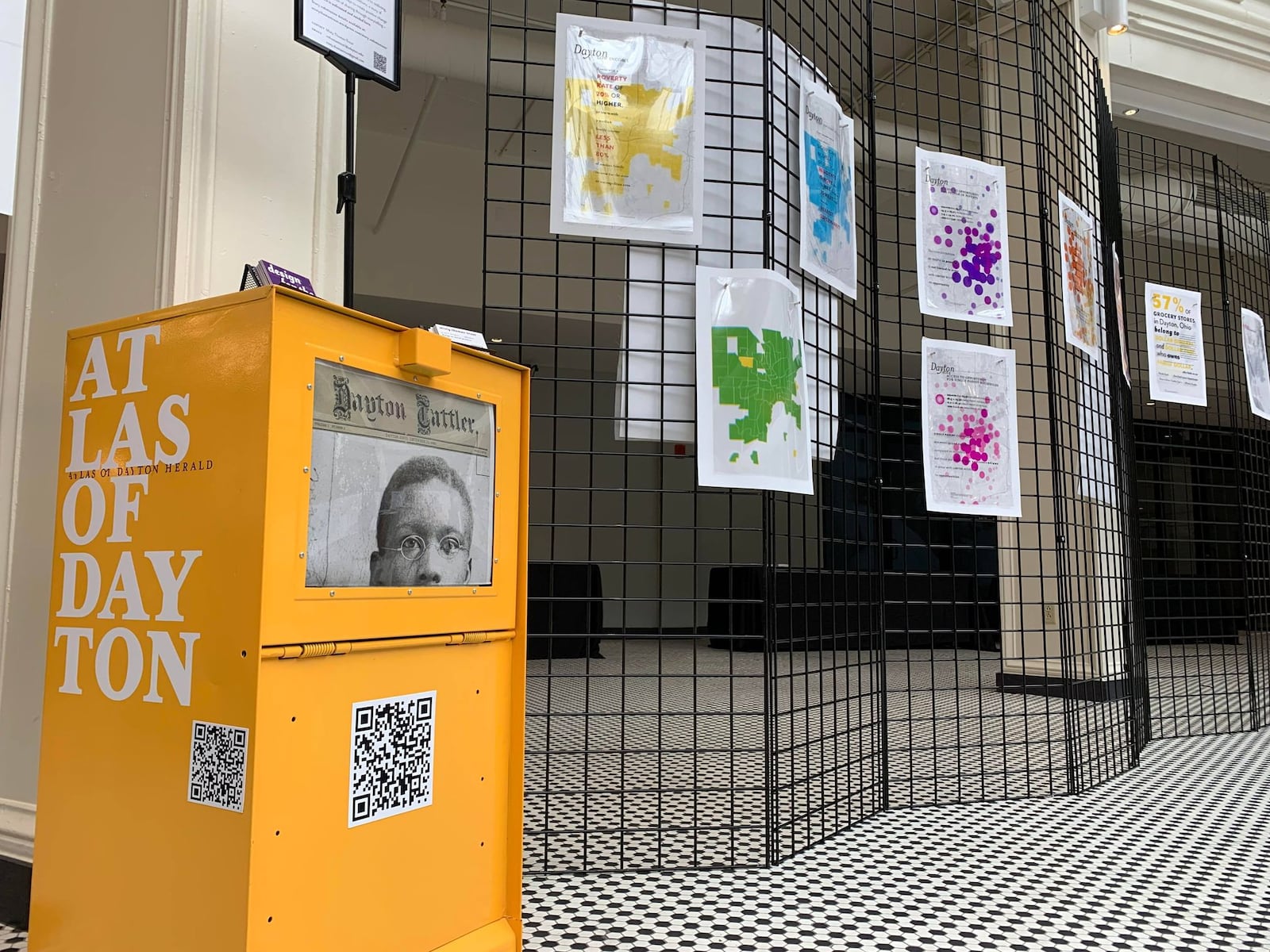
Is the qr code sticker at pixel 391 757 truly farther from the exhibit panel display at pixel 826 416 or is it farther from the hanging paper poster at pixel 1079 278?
the hanging paper poster at pixel 1079 278

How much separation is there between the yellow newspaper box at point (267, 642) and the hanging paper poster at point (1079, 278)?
2.38 metres

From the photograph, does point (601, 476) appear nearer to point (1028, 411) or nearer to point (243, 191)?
point (1028, 411)

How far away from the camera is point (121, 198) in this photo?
74.5 inches

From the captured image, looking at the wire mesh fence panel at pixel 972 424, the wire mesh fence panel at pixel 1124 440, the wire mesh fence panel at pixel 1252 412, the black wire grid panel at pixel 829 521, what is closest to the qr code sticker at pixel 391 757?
the black wire grid panel at pixel 829 521

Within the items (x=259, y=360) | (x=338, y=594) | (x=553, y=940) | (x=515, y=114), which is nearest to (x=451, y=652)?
(x=338, y=594)

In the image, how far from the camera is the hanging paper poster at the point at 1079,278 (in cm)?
314

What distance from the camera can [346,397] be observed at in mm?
1336

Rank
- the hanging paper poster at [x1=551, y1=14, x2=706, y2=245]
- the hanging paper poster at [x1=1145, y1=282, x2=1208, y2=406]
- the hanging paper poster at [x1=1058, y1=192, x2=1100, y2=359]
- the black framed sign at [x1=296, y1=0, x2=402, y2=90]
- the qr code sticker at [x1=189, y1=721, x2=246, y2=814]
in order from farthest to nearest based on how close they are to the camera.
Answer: the hanging paper poster at [x1=1145, y1=282, x2=1208, y2=406] → the hanging paper poster at [x1=1058, y1=192, x2=1100, y2=359] → the hanging paper poster at [x1=551, y1=14, x2=706, y2=245] → the black framed sign at [x1=296, y1=0, x2=402, y2=90] → the qr code sticker at [x1=189, y1=721, x2=246, y2=814]

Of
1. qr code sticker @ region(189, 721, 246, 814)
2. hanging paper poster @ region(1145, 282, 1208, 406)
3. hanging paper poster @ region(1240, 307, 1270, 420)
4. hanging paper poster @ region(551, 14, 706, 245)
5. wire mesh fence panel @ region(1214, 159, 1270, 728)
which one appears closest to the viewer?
qr code sticker @ region(189, 721, 246, 814)

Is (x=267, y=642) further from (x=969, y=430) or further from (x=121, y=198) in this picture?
(x=969, y=430)

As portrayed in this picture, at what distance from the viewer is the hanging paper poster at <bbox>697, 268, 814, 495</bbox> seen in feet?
7.32

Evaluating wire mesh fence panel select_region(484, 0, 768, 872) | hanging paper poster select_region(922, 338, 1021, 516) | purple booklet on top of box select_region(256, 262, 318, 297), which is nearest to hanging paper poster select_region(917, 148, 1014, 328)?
hanging paper poster select_region(922, 338, 1021, 516)

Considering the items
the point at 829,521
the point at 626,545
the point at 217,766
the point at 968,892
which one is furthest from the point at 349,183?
the point at 626,545

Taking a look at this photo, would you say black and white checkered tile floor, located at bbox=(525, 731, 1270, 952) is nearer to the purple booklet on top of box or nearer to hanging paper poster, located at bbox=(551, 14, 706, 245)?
the purple booklet on top of box
